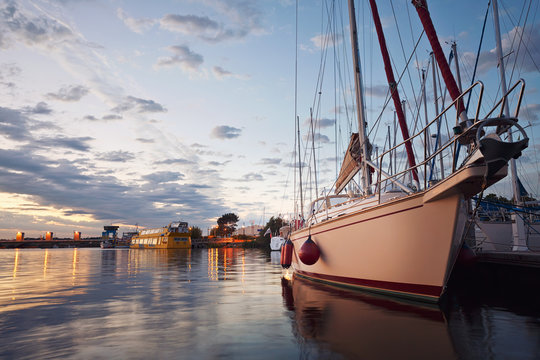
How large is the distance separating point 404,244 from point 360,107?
6.58 metres

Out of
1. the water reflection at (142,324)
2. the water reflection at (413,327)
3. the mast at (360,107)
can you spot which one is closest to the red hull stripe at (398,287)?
the water reflection at (413,327)

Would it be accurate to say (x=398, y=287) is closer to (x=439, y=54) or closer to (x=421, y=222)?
(x=421, y=222)

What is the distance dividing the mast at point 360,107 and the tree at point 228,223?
13343 centimetres

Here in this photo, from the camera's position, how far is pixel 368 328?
634 cm

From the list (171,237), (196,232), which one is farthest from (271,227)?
(196,232)

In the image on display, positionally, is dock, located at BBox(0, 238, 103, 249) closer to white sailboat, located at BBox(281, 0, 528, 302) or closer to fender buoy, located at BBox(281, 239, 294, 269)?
fender buoy, located at BBox(281, 239, 294, 269)

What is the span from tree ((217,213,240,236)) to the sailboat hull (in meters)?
135

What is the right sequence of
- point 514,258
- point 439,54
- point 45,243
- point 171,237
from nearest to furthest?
point 439,54
point 514,258
point 171,237
point 45,243

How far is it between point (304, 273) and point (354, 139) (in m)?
6.47

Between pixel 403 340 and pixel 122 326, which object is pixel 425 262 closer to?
pixel 403 340

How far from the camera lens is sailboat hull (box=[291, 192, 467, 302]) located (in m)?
7.60

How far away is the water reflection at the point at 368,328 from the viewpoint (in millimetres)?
4984

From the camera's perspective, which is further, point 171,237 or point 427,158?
point 171,237

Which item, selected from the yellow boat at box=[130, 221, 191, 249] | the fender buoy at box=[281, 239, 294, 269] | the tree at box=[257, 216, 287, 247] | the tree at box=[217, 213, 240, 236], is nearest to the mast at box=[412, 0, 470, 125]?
the fender buoy at box=[281, 239, 294, 269]
